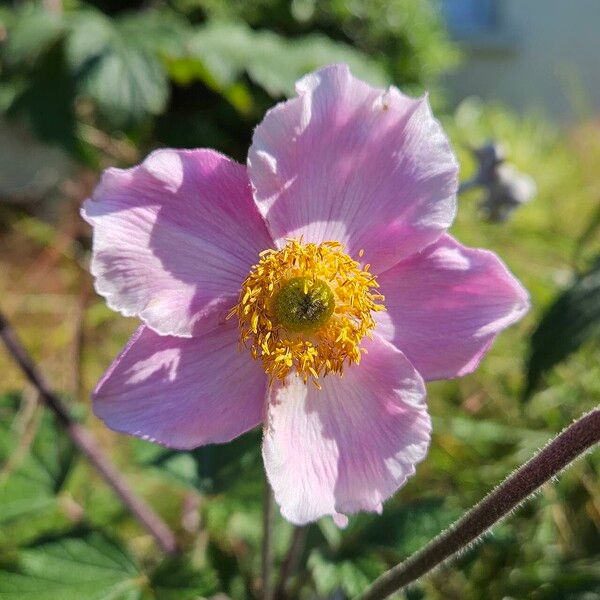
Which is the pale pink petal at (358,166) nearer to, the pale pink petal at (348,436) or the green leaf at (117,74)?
the pale pink petal at (348,436)

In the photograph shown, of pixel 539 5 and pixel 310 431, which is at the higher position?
pixel 310 431

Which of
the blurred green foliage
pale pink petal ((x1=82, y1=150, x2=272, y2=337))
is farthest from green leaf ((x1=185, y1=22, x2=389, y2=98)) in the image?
pale pink petal ((x1=82, y1=150, x2=272, y2=337))

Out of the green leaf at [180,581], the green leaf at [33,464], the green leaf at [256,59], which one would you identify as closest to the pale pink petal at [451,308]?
the green leaf at [180,581]

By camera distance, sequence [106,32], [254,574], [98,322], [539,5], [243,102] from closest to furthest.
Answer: [254,574] < [106,32] < [243,102] < [98,322] < [539,5]

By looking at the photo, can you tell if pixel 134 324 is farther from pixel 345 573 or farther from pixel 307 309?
pixel 307 309

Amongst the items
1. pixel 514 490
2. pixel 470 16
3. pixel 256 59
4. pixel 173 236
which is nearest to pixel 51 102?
pixel 256 59

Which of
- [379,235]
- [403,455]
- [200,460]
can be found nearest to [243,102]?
[200,460]

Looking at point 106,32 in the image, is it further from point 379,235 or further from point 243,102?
point 379,235
